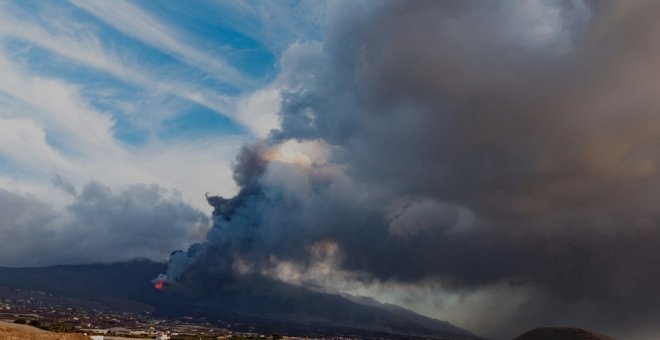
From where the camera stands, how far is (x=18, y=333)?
11175 centimetres

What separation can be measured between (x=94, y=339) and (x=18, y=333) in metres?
50.8

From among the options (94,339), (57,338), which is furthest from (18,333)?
(94,339)

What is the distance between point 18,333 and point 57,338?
7385 millimetres

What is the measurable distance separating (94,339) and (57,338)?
4761 cm

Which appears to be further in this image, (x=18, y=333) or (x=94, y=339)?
(x=94, y=339)

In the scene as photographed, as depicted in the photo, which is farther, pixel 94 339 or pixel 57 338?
pixel 94 339

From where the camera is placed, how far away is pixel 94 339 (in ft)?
524

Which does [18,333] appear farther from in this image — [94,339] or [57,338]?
[94,339]
